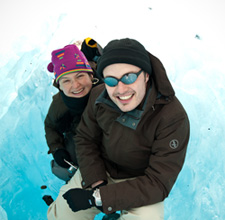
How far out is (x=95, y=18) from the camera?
247cm

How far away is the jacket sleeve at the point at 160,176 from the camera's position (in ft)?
3.79

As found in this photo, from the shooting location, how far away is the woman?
5.20 feet

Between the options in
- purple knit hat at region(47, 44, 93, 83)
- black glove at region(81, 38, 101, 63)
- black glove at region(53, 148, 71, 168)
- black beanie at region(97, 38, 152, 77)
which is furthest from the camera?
black glove at region(81, 38, 101, 63)

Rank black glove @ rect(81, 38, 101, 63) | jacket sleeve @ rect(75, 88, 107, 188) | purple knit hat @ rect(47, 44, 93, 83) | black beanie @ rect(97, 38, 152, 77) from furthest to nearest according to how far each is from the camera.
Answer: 1. black glove @ rect(81, 38, 101, 63)
2. purple knit hat @ rect(47, 44, 93, 83)
3. jacket sleeve @ rect(75, 88, 107, 188)
4. black beanie @ rect(97, 38, 152, 77)

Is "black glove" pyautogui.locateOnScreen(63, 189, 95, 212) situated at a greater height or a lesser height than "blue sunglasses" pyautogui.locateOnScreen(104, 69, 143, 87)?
lesser

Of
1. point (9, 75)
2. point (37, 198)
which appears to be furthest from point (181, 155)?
point (9, 75)

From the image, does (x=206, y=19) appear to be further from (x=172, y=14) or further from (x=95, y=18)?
(x=95, y=18)

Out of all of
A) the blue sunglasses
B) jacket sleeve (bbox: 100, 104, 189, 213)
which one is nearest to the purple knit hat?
the blue sunglasses

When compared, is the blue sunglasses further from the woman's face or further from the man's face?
the woman's face

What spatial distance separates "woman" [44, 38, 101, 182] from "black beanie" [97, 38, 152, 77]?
1.59ft

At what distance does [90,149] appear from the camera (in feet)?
4.84

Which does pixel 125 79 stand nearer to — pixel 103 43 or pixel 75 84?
pixel 75 84

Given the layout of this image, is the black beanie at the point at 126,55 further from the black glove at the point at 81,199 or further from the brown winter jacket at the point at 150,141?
the black glove at the point at 81,199

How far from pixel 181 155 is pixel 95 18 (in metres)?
1.87
